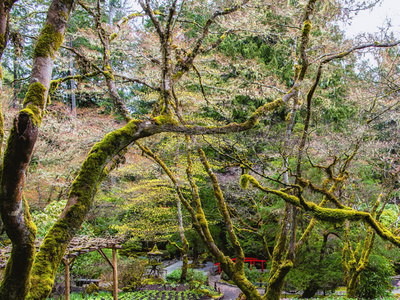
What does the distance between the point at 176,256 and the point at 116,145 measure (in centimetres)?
1695

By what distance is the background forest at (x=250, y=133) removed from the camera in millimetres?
4195

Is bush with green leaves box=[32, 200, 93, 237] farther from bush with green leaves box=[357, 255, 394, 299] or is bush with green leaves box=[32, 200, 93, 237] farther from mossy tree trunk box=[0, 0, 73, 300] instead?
bush with green leaves box=[357, 255, 394, 299]

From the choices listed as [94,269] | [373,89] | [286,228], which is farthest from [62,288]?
[373,89]

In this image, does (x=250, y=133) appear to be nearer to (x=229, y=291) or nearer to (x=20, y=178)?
(x=229, y=291)

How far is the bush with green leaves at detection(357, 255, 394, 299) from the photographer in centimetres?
750

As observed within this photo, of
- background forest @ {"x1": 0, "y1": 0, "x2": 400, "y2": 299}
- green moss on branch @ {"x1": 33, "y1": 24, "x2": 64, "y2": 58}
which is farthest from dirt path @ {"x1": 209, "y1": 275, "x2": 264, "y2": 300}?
green moss on branch @ {"x1": 33, "y1": 24, "x2": 64, "y2": 58}

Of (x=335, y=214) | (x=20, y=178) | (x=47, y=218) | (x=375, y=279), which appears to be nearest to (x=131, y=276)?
(x=47, y=218)

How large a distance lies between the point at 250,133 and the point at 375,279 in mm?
5797

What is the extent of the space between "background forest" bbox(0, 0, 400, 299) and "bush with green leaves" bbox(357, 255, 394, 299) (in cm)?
3

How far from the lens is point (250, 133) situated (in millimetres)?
9539

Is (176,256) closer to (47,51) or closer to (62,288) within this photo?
(62,288)

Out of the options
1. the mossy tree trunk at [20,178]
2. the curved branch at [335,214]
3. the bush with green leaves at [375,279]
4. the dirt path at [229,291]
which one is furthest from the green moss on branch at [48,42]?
the dirt path at [229,291]

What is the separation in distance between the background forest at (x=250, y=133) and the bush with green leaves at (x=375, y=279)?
32mm

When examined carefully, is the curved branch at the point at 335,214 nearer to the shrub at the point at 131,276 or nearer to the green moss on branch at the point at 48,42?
the green moss on branch at the point at 48,42
